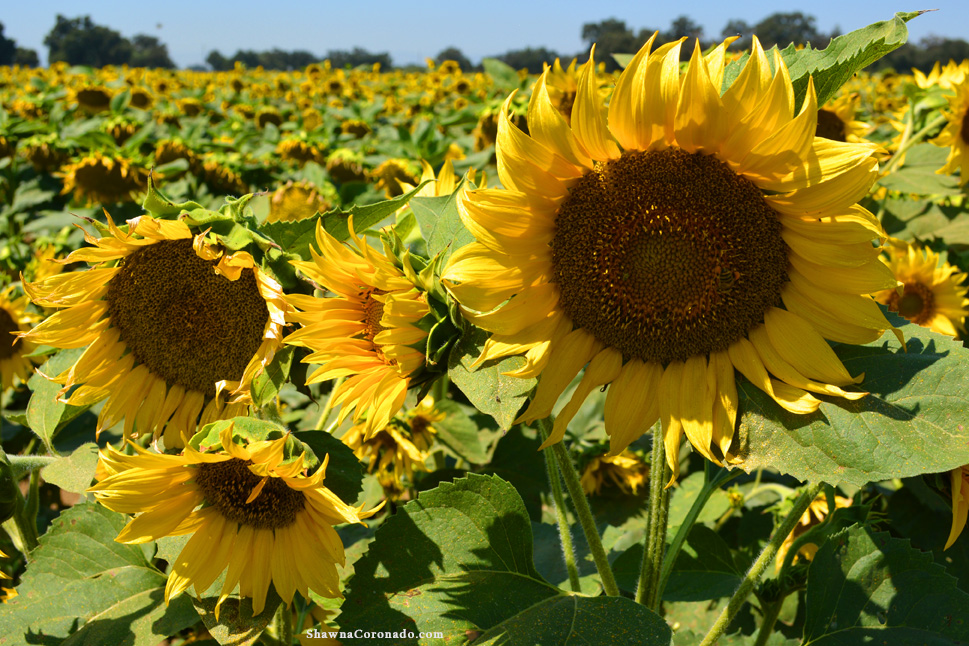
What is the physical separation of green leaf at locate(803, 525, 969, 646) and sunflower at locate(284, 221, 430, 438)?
3.15ft

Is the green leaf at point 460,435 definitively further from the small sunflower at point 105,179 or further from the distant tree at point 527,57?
the distant tree at point 527,57

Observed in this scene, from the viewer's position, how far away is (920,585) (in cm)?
136

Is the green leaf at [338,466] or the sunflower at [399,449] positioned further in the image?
the sunflower at [399,449]

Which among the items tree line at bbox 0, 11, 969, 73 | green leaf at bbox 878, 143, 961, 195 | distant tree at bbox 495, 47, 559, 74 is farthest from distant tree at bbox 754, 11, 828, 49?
green leaf at bbox 878, 143, 961, 195

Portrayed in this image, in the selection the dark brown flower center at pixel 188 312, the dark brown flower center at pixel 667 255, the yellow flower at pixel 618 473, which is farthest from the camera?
the yellow flower at pixel 618 473

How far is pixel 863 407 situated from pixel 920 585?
1.69 feet

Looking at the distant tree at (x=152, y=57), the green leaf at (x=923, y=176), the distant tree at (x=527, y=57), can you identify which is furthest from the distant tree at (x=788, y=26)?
the green leaf at (x=923, y=176)

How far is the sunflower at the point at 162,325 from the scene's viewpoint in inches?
52.2

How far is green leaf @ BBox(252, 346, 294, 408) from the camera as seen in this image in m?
1.31

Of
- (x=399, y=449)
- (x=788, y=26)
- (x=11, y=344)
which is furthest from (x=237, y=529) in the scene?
(x=788, y=26)

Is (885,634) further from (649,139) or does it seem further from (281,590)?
(281,590)

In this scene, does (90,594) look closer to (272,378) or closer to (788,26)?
(272,378)

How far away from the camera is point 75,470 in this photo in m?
1.53

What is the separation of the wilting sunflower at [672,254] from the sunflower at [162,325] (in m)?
0.46
